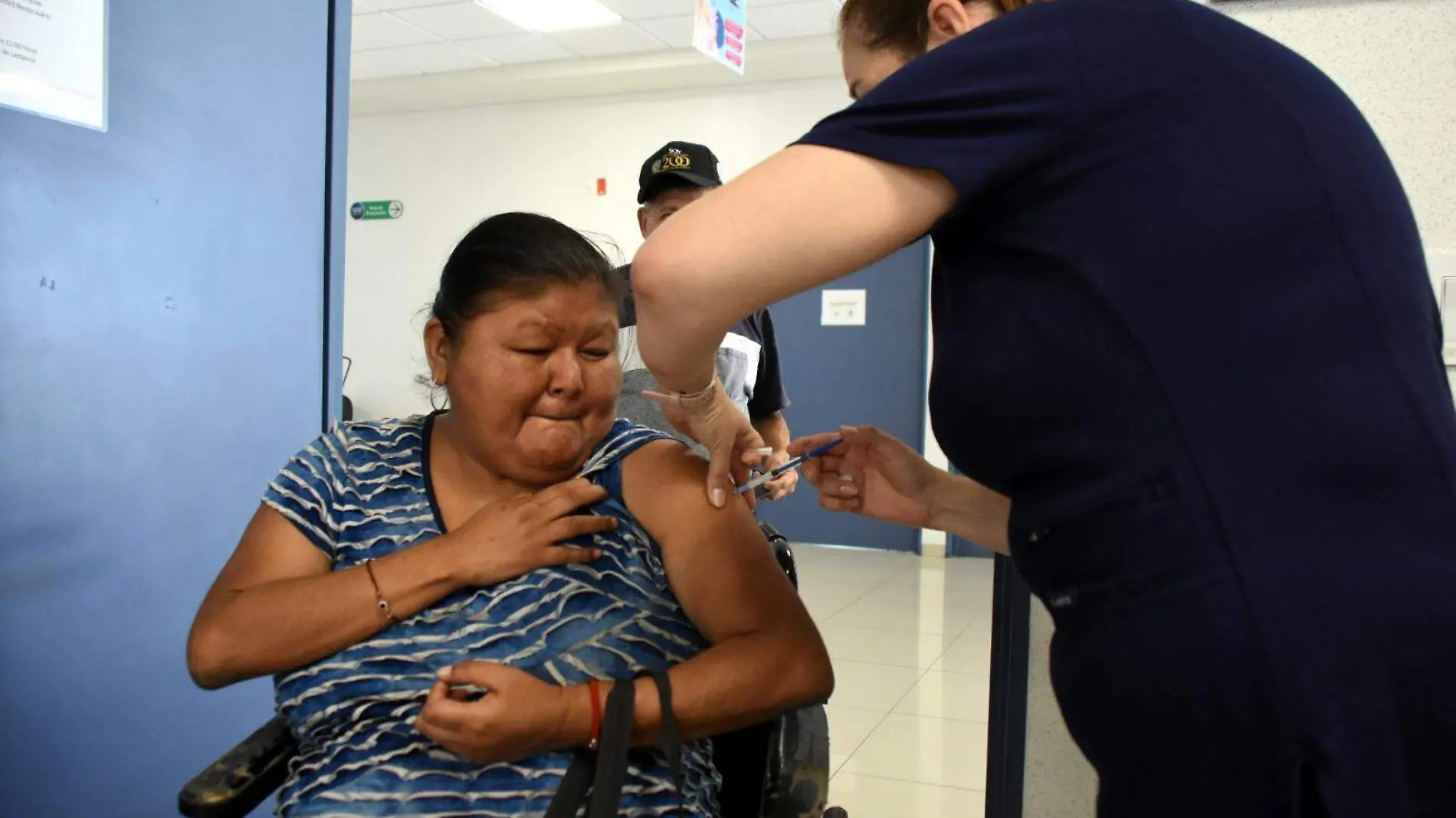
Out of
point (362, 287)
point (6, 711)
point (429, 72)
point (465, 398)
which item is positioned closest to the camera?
point (465, 398)

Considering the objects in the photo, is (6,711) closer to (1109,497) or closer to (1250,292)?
(1109,497)

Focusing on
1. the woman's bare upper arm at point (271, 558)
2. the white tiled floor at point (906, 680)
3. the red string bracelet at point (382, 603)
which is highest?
the woman's bare upper arm at point (271, 558)

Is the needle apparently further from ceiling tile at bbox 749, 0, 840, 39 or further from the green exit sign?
the green exit sign

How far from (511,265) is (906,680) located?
2.77m

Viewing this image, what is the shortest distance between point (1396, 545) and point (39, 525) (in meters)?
1.92

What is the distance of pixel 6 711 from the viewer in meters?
1.73

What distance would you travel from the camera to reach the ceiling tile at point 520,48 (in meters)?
6.27

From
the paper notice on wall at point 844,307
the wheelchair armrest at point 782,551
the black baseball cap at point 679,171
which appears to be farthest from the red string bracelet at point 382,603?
the paper notice on wall at point 844,307

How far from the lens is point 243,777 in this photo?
3.73 feet

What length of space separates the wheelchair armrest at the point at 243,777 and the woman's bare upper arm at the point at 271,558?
0.17 metres

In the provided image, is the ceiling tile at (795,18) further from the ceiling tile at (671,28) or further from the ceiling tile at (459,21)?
the ceiling tile at (459,21)

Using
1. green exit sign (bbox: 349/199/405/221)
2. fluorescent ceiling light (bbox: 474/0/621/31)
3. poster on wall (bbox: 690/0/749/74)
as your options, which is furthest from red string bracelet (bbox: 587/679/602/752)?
green exit sign (bbox: 349/199/405/221)

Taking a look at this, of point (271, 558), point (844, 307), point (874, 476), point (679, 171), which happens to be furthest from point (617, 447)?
point (844, 307)

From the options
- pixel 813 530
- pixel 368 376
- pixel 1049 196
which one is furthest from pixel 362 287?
pixel 1049 196
